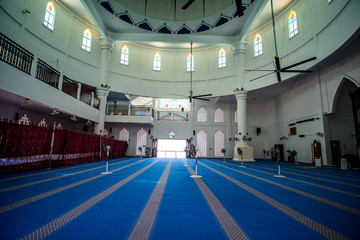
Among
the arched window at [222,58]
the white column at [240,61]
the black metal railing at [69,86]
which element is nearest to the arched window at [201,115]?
the arched window at [222,58]

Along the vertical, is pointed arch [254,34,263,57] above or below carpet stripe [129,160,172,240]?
above

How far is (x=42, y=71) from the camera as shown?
722 cm

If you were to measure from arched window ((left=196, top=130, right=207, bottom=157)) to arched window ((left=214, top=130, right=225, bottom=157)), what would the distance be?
0.95m

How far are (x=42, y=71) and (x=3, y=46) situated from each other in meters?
1.98

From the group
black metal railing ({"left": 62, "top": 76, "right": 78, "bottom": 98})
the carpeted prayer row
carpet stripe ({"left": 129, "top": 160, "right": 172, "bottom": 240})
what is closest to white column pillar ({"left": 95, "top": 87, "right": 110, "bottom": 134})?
black metal railing ({"left": 62, "top": 76, "right": 78, "bottom": 98})

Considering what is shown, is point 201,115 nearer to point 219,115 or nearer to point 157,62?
point 219,115

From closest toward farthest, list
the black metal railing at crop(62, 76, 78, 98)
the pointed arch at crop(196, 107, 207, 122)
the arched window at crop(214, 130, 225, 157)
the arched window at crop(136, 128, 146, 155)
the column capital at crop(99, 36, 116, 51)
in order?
the black metal railing at crop(62, 76, 78, 98) → the column capital at crop(99, 36, 116, 51) → the arched window at crop(136, 128, 146, 155) → the arched window at crop(214, 130, 225, 157) → the pointed arch at crop(196, 107, 207, 122)

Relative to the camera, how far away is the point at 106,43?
13.2 meters

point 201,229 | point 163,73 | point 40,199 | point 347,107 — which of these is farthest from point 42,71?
point 347,107

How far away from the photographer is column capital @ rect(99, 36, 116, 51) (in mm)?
13089

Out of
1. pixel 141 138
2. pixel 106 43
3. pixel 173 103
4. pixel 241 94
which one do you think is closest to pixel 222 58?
pixel 241 94

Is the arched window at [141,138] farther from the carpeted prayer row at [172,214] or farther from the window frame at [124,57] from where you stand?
the carpeted prayer row at [172,214]

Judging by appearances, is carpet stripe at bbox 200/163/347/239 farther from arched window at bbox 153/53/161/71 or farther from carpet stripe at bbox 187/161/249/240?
arched window at bbox 153/53/161/71

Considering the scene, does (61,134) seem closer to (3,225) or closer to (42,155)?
(42,155)
